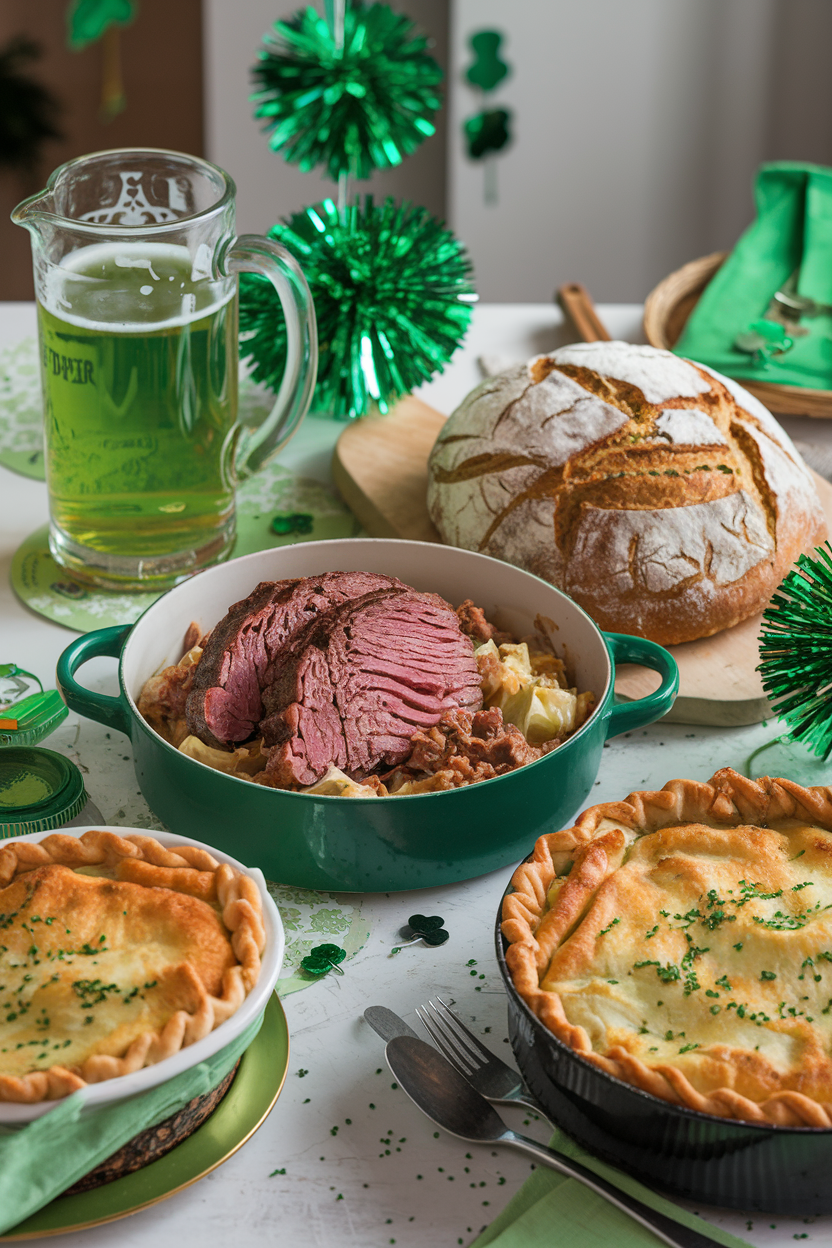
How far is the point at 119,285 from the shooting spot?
1457mm

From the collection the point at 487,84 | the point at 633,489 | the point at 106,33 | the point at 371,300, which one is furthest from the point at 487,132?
the point at 633,489

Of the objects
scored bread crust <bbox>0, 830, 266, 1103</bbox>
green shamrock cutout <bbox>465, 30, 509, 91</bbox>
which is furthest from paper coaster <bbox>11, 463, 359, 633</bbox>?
green shamrock cutout <bbox>465, 30, 509, 91</bbox>

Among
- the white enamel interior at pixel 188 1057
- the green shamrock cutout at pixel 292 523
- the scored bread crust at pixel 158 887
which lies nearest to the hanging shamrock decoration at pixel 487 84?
the green shamrock cutout at pixel 292 523

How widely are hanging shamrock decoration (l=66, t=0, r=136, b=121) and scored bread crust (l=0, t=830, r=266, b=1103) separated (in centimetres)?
294

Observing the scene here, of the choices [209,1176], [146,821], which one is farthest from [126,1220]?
[146,821]

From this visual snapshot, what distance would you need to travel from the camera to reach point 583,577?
153cm

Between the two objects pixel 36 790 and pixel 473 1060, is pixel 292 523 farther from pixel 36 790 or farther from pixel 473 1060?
pixel 473 1060

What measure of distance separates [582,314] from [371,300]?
64cm

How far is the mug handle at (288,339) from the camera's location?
154 centimetres

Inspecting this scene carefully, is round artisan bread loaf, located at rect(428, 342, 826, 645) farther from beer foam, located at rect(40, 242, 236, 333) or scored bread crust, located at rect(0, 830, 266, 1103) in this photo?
scored bread crust, located at rect(0, 830, 266, 1103)

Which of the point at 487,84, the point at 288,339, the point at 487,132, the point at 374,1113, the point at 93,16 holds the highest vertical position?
the point at 93,16

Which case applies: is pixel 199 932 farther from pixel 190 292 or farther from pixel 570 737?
pixel 190 292

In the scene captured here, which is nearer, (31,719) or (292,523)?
(31,719)

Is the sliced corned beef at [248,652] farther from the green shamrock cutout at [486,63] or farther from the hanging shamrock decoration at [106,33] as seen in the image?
the green shamrock cutout at [486,63]
